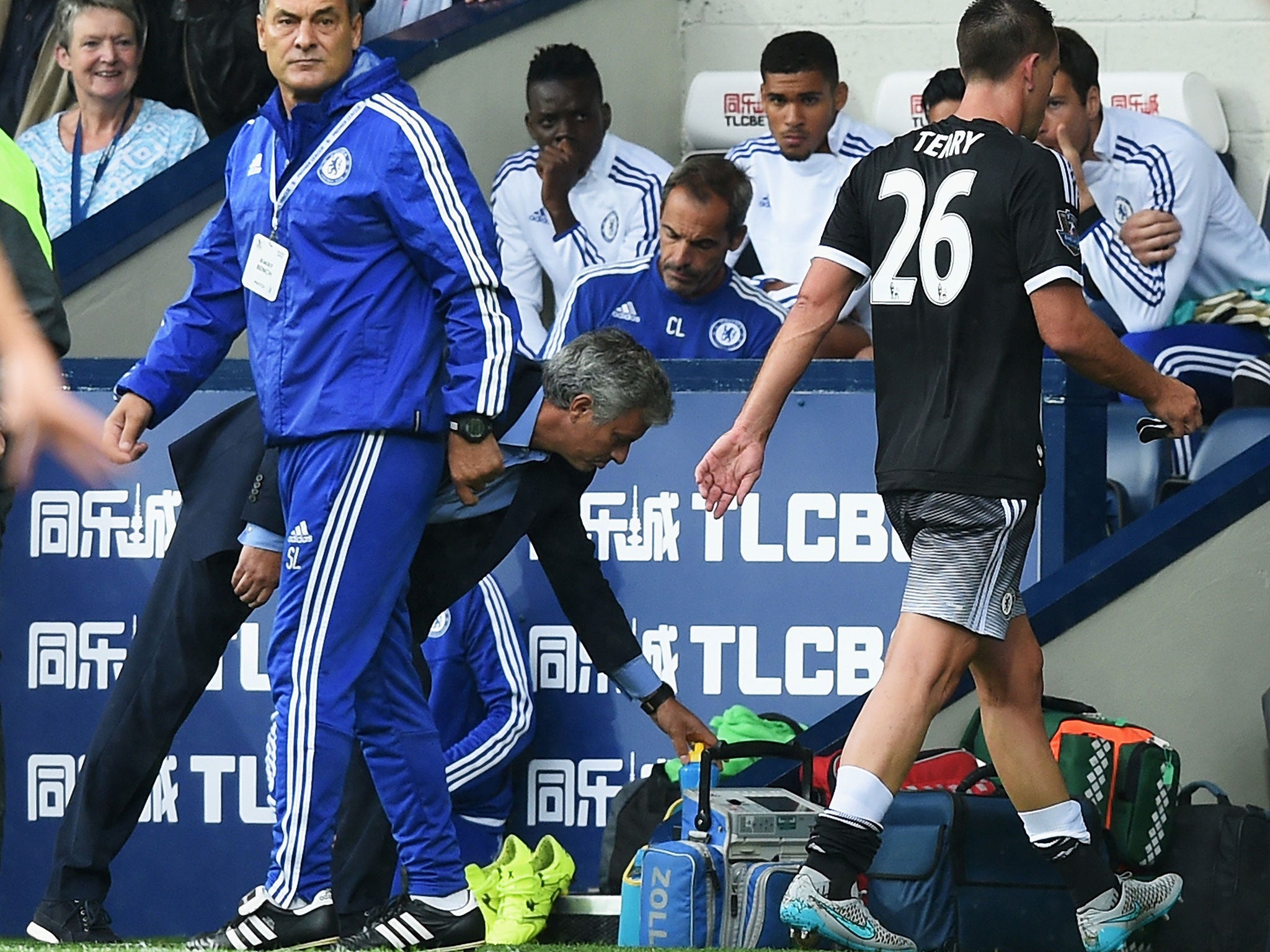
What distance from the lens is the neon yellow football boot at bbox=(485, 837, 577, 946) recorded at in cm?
511

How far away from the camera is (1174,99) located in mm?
7914

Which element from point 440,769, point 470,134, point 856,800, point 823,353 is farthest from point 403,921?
point 470,134

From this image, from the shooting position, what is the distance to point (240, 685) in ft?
18.5

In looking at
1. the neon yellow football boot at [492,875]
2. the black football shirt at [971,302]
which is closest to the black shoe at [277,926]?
the neon yellow football boot at [492,875]

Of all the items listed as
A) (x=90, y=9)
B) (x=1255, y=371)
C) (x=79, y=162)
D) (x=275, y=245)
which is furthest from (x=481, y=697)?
(x=90, y=9)

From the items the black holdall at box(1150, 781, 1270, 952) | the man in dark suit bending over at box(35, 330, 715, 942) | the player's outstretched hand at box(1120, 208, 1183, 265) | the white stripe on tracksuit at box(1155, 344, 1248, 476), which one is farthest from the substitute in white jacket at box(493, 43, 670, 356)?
the black holdall at box(1150, 781, 1270, 952)

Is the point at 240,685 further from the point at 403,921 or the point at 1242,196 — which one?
the point at 1242,196

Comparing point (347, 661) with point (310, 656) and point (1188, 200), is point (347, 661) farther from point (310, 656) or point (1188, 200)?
point (1188, 200)

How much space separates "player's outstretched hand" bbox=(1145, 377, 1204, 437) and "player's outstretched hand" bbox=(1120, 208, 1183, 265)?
7.64 ft

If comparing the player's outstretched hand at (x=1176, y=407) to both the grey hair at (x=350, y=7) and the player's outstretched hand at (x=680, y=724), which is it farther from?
the grey hair at (x=350, y=7)

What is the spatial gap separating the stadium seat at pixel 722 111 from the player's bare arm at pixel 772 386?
3.86 metres

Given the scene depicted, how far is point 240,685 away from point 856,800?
2075 millimetres

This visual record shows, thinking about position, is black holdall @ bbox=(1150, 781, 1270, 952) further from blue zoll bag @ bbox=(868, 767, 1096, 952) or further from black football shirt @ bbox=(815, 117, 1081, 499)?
black football shirt @ bbox=(815, 117, 1081, 499)

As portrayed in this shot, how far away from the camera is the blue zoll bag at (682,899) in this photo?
4410 mm
